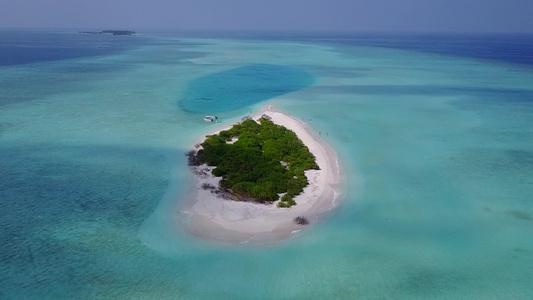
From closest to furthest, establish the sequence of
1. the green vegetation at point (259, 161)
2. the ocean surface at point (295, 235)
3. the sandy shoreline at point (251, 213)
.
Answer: the ocean surface at point (295, 235) → the sandy shoreline at point (251, 213) → the green vegetation at point (259, 161)

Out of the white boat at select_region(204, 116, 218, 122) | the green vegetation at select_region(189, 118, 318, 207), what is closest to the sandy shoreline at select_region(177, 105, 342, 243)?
the green vegetation at select_region(189, 118, 318, 207)

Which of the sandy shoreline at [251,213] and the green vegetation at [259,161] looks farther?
the green vegetation at [259,161]

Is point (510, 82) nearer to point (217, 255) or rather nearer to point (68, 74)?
point (217, 255)

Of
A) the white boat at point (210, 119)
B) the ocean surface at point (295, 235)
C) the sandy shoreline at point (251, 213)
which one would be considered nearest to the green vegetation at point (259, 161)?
the sandy shoreline at point (251, 213)

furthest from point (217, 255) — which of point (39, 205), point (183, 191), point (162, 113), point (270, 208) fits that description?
point (162, 113)

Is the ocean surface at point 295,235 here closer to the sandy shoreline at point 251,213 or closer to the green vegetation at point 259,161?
the sandy shoreline at point 251,213

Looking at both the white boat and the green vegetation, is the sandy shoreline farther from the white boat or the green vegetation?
the white boat

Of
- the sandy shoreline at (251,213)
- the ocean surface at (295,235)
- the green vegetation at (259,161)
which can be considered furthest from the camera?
the green vegetation at (259,161)

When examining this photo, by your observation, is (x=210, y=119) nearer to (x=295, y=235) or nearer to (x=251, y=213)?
(x=251, y=213)

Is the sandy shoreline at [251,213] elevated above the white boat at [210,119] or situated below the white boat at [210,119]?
below
